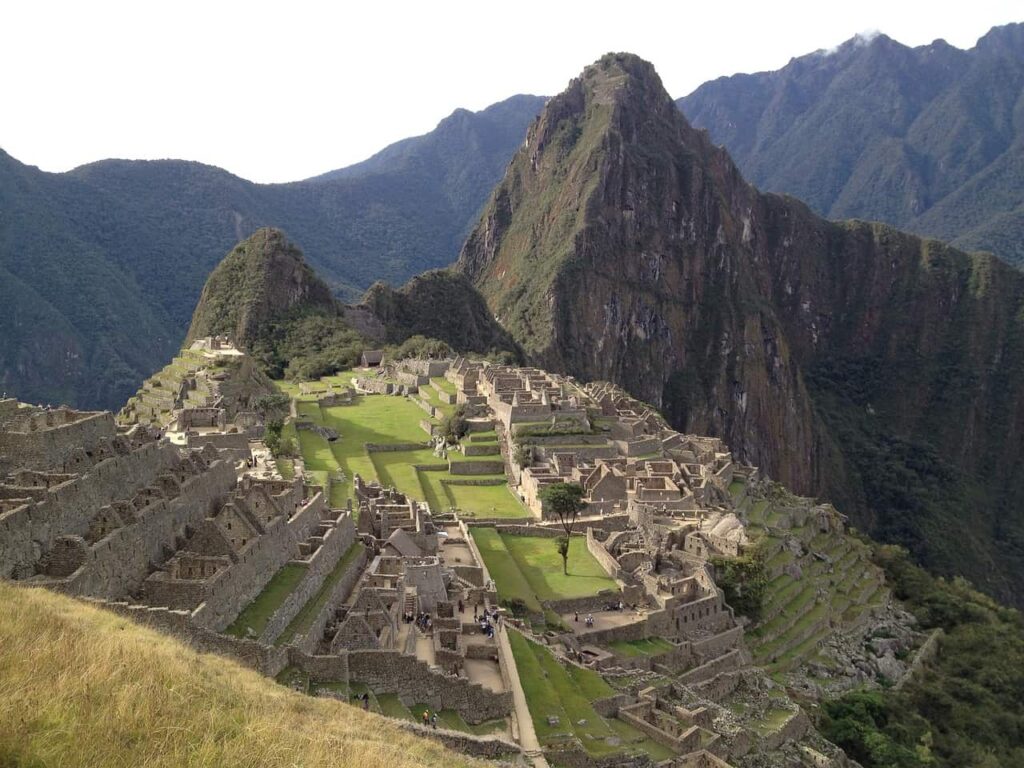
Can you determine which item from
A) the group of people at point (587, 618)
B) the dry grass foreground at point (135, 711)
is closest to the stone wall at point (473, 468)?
the group of people at point (587, 618)

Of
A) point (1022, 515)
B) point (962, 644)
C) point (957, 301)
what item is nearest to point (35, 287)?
point (962, 644)

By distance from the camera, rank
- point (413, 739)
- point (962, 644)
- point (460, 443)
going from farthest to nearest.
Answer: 1. point (460, 443)
2. point (962, 644)
3. point (413, 739)

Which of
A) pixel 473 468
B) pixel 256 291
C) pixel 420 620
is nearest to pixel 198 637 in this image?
pixel 420 620

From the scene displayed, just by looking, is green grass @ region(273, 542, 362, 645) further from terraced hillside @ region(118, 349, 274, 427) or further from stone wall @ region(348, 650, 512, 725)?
terraced hillside @ region(118, 349, 274, 427)

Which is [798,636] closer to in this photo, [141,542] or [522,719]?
[522,719]

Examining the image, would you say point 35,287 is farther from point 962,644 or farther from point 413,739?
point 413,739

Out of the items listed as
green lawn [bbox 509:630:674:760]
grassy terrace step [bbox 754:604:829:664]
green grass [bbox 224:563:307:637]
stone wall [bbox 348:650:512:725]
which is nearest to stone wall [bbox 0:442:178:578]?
green grass [bbox 224:563:307:637]
